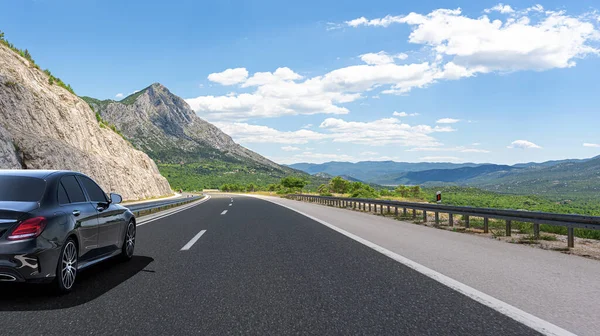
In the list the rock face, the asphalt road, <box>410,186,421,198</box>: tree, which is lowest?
<box>410,186,421,198</box>: tree

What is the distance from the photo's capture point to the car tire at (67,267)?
507 centimetres

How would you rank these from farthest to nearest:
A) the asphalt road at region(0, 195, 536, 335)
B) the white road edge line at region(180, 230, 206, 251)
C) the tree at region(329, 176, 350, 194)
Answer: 1. the tree at region(329, 176, 350, 194)
2. the white road edge line at region(180, 230, 206, 251)
3. the asphalt road at region(0, 195, 536, 335)

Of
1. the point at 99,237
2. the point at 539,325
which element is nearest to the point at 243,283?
the point at 99,237

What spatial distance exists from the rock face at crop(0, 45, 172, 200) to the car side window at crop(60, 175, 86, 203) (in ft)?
68.8

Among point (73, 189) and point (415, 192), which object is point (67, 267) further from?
point (415, 192)

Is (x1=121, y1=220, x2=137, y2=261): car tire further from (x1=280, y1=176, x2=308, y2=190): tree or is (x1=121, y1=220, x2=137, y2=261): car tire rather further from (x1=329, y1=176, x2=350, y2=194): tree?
(x1=280, y1=176, x2=308, y2=190): tree

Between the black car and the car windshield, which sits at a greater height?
the car windshield

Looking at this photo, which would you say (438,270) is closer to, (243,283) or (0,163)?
(243,283)

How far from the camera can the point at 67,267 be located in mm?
5301

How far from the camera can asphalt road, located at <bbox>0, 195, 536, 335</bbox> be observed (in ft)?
12.9

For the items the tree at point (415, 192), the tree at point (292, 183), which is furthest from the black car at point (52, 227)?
the tree at point (292, 183)

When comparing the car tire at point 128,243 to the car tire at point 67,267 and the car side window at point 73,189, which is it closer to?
the car side window at point 73,189

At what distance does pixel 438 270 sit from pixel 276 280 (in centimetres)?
239

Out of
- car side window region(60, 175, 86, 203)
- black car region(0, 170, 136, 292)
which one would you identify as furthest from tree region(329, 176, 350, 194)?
car side window region(60, 175, 86, 203)
